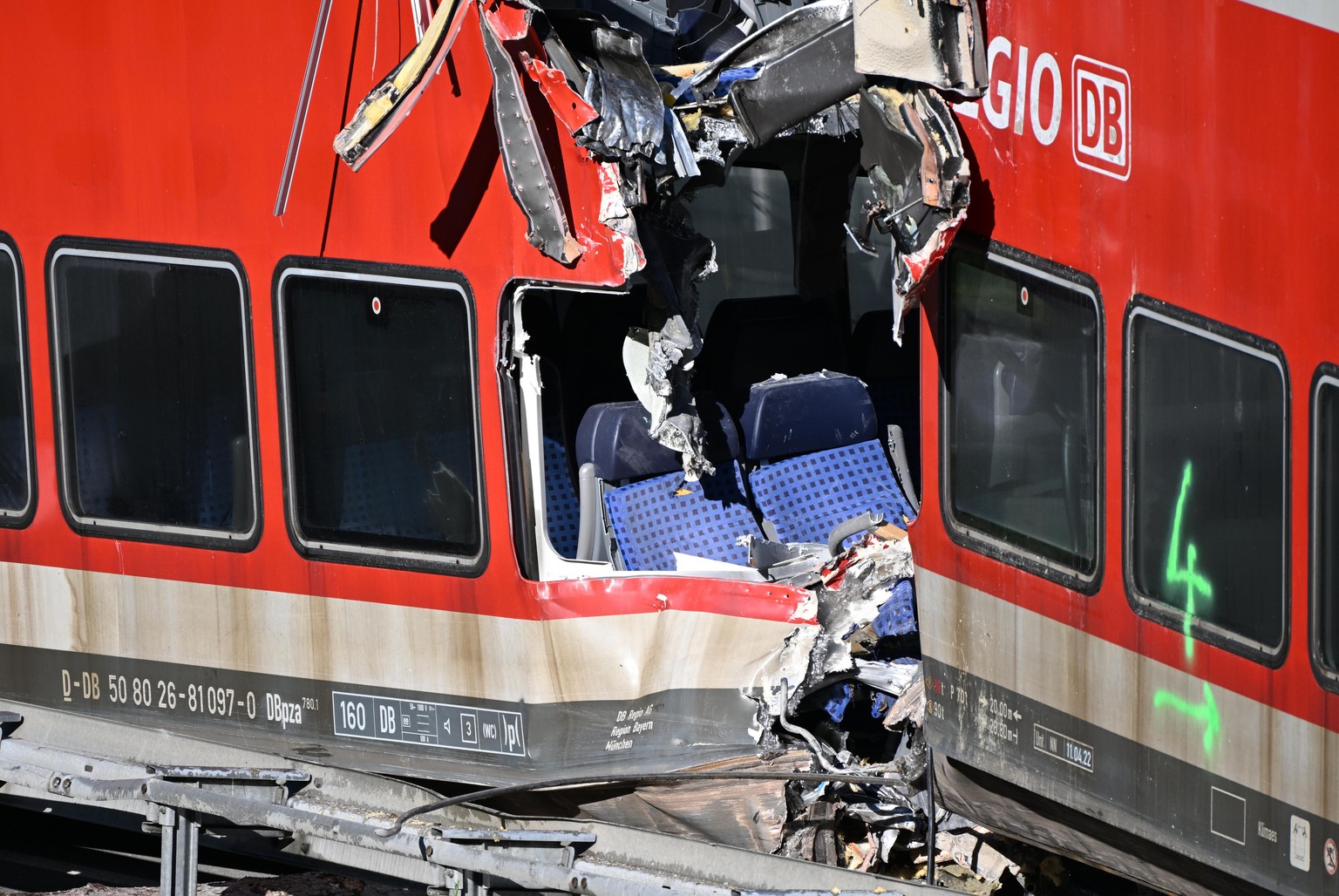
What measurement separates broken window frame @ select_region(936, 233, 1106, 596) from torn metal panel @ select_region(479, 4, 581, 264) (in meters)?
1.24

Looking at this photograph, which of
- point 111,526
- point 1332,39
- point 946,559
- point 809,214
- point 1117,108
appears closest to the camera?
point 1332,39

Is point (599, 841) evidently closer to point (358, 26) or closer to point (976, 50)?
point (976, 50)

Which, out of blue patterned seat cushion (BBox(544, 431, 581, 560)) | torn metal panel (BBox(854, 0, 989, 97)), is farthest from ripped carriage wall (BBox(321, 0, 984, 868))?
blue patterned seat cushion (BBox(544, 431, 581, 560))

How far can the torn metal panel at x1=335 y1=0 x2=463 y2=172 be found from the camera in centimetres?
549

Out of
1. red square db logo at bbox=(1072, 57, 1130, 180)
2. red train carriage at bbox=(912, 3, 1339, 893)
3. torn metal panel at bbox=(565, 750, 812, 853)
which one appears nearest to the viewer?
red train carriage at bbox=(912, 3, 1339, 893)

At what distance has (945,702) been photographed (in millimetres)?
5336

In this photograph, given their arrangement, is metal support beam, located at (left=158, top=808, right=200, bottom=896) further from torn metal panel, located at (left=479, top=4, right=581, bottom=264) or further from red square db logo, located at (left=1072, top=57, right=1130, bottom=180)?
red square db logo, located at (left=1072, top=57, right=1130, bottom=180)

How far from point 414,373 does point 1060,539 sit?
2379 mm

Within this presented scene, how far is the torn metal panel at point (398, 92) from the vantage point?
5488mm

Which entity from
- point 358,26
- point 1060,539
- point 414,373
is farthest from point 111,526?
point 1060,539

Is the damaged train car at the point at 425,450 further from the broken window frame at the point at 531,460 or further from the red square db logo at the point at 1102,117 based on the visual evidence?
the red square db logo at the point at 1102,117

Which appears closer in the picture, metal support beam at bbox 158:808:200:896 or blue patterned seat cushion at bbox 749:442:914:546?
metal support beam at bbox 158:808:200:896

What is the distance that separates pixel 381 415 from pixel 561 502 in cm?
91

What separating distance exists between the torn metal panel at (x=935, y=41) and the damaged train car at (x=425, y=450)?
0.11 feet
